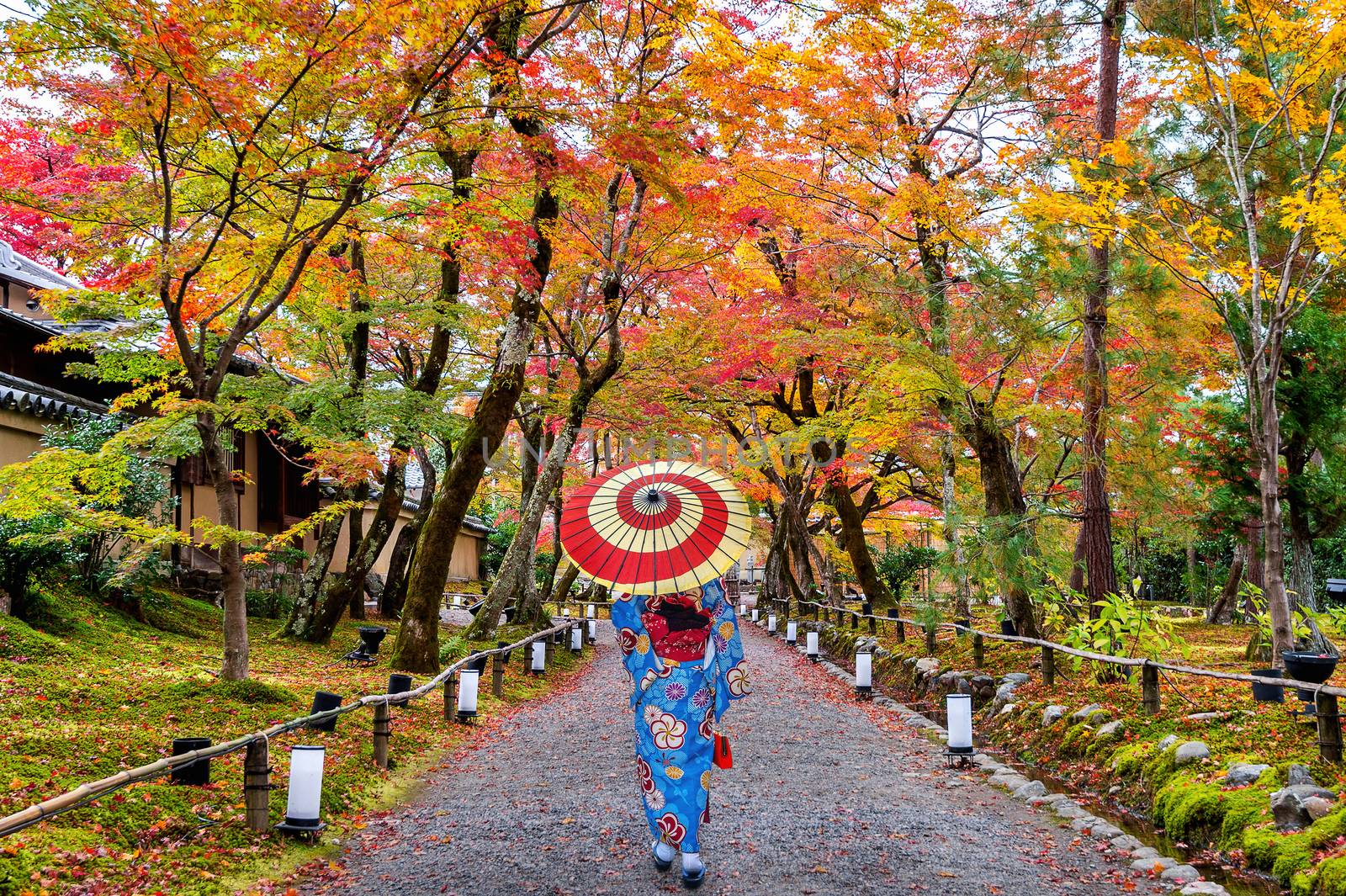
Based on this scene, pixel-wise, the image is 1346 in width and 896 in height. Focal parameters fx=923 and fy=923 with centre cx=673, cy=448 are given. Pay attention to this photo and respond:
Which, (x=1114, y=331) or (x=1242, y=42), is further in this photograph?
(x=1114, y=331)

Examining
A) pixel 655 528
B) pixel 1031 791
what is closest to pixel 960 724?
pixel 1031 791

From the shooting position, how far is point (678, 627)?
5387mm

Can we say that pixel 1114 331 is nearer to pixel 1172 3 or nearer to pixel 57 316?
pixel 1172 3

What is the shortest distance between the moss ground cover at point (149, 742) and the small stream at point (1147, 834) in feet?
17.2

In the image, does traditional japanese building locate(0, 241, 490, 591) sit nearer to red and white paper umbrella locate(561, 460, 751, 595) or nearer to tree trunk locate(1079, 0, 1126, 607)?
red and white paper umbrella locate(561, 460, 751, 595)

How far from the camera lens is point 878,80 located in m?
13.2

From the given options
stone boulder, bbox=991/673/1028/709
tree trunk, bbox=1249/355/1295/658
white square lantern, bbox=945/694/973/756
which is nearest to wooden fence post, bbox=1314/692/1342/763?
tree trunk, bbox=1249/355/1295/658

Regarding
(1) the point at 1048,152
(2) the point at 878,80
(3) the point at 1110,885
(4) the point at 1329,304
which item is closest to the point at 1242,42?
(1) the point at 1048,152

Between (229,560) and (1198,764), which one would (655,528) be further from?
(229,560)

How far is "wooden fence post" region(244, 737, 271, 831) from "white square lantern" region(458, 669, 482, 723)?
14.9 ft

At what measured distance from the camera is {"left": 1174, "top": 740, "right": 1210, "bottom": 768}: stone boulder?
6.55 m

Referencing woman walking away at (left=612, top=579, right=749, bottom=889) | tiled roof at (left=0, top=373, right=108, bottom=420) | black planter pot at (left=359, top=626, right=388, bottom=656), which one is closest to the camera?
woman walking away at (left=612, top=579, right=749, bottom=889)

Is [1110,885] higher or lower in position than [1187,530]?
lower

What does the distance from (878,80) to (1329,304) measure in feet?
21.0
